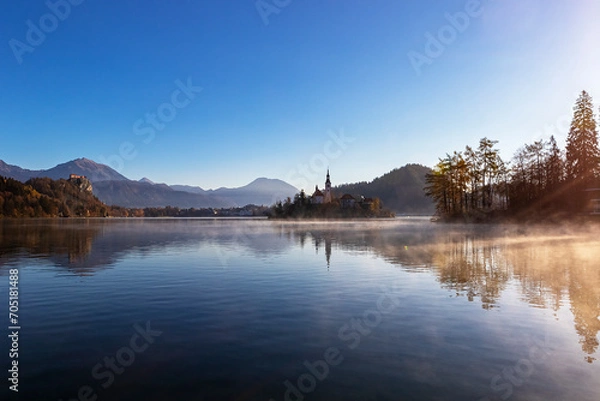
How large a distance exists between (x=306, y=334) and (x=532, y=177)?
103160 mm

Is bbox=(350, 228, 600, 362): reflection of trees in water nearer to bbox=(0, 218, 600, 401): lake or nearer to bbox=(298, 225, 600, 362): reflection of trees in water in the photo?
bbox=(298, 225, 600, 362): reflection of trees in water

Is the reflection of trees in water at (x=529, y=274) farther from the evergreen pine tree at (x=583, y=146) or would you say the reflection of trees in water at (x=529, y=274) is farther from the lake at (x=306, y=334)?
the evergreen pine tree at (x=583, y=146)

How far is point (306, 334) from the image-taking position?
542 inches

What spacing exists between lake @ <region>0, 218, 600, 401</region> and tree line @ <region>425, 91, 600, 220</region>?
74919mm

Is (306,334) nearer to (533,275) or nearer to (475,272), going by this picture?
(475,272)

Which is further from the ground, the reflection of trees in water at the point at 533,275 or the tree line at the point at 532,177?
the tree line at the point at 532,177

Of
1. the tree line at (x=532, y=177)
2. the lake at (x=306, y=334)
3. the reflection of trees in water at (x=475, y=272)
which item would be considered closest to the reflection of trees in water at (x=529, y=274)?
Result: the reflection of trees in water at (x=475, y=272)

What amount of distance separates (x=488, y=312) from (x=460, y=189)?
10541cm

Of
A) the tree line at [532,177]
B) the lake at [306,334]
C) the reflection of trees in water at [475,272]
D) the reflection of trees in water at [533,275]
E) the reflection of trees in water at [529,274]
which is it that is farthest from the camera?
the tree line at [532,177]

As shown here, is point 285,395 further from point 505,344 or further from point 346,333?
point 505,344

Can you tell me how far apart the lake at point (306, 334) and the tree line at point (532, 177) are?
7492 cm

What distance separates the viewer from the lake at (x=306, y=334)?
373 inches

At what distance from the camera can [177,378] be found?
9.84m

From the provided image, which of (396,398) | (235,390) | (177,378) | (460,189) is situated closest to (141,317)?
(177,378)
